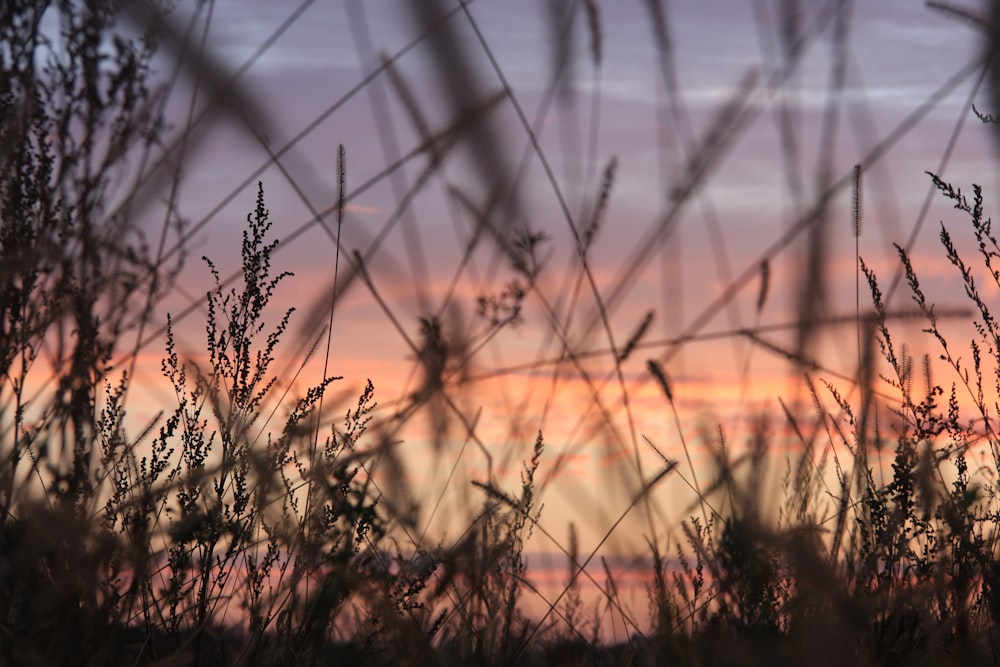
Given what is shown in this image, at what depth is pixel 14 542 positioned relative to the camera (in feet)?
7.47

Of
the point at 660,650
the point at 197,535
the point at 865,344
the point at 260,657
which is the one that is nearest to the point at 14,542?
the point at 197,535

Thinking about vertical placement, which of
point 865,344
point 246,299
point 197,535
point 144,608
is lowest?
point 144,608

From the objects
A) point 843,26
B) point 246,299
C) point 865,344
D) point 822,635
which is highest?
point 843,26

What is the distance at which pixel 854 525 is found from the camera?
2355mm

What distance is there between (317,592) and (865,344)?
3.31 feet

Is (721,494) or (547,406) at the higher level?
(547,406)

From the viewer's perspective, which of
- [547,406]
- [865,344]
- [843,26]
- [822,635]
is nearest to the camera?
[822,635]

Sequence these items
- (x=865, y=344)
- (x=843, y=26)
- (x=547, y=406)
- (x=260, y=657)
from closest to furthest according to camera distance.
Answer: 1. (x=865, y=344)
2. (x=260, y=657)
3. (x=843, y=26)
4. (x=547, y=406)

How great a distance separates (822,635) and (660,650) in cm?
112

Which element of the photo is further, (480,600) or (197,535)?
(197,535)

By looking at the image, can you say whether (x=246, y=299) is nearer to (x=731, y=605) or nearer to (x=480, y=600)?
(x=480, y=600)

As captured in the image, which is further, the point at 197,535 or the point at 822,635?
the point at 197,535

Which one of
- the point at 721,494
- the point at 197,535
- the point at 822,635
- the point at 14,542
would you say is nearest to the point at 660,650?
the point at 721,494

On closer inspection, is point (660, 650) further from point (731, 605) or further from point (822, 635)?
point (822, 635)
